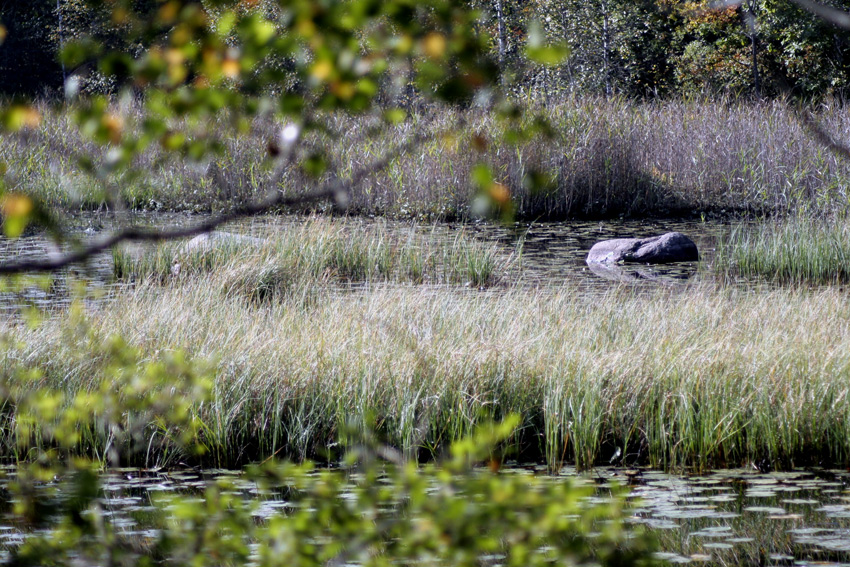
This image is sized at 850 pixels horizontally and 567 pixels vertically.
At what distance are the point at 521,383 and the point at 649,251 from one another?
6.38 meters

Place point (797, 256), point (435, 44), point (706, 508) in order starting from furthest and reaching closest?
point (797, 256) < point (706, 508) < point (435, 44)

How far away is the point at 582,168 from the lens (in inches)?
576

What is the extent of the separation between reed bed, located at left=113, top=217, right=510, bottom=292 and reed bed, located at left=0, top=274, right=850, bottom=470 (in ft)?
11.1

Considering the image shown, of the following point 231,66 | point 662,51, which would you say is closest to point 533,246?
point 231,66

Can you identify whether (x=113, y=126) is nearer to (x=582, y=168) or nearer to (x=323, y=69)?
(x=323, y=69)

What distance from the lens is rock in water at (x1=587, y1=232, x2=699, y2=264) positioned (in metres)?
10.9

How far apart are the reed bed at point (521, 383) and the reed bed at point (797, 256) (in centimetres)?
396

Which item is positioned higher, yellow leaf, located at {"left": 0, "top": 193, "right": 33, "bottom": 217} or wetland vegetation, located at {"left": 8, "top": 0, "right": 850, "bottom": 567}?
yellow leaf, located at {"left": 0, "top": 193, "right": 33, "bottom": 217}

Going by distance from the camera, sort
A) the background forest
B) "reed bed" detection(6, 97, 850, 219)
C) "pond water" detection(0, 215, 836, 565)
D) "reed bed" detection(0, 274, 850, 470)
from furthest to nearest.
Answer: the background forest < "reed bed" detection(6, 97, 850, 219) < "reed bed" detection(0, 274, 850, 470) < "pond water" detection(0, 215, 836, 565)

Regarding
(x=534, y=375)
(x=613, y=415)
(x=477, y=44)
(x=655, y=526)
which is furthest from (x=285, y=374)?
(x=477, y=44)

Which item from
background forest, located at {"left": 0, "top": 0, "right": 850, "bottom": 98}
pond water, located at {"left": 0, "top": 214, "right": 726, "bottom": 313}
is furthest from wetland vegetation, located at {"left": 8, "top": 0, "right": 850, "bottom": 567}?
background forest, located at {"left": 0, "top": 0, "right": 850, "bottom": 98}

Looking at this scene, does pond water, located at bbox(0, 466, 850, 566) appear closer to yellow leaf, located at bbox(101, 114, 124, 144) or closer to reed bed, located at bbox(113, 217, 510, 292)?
yellow leaf, located at bbox(101, 114, 124, 144)

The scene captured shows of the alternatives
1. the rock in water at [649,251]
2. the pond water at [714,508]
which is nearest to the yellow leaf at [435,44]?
the pond water at [714,508]

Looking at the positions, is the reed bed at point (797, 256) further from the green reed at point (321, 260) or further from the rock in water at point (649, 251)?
the green reed at point (321, 260)
